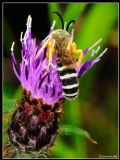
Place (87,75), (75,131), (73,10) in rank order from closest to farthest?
(75,131) → (73,10) → (87,75)

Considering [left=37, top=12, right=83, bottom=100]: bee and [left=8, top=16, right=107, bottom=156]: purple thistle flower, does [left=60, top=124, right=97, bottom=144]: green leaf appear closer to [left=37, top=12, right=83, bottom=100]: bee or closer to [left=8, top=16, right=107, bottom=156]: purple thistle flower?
[left=8, top=16, right=107, bottom=156]: purple thistle flower

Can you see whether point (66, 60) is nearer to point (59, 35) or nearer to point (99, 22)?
point (59, 35)

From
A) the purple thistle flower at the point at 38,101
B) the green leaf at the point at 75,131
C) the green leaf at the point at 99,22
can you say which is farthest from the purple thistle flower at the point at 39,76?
the green leaf at the point at 99,22

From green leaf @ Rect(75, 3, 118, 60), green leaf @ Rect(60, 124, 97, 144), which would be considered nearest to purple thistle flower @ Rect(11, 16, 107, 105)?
green leaf @ Rect(60, 124, 97, 144)

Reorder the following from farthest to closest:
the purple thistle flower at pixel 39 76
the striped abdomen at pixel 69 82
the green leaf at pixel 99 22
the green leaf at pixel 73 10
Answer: the green leaf at pixel 99 22 → the green leaf at pixel 73 10 → the purple thistle flower at pixel 39 76 → the striped abdomen at pixel 69 82

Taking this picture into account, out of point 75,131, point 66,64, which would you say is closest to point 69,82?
point 66,64

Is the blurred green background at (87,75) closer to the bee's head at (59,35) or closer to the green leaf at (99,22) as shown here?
the green leaf at (99,22)

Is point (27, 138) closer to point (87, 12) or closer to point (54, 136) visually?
point (54, 136)
